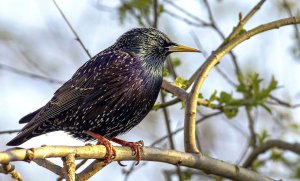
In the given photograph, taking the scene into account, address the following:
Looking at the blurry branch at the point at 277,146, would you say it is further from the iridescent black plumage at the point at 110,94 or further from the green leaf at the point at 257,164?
the iridescent black plumage at the point at 110,94

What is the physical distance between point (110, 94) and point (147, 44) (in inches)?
27.2

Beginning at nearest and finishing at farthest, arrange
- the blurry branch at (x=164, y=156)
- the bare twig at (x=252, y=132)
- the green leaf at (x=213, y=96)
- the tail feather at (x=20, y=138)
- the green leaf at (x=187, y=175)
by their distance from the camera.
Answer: the blurry branch at (x=164, y=156)
the tail feather at (x=20, y=138)
the green leaf at (x=213, y=96)
the green leaf at (x=187, y=175)
the bare twig at (x=252, y=132)

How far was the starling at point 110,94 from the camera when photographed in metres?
5.49

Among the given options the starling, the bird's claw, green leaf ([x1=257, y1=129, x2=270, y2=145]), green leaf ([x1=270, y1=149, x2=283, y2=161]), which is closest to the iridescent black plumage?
the starling

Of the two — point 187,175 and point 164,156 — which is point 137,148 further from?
point 187,175

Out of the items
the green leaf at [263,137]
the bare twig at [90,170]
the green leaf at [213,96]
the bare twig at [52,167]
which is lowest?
the bare twig at [52,167]

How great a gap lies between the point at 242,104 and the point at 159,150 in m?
1.77

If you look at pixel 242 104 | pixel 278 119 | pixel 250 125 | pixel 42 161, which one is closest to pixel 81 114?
pixel 42 161

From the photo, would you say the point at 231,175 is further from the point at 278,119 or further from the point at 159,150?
the point at 278,119

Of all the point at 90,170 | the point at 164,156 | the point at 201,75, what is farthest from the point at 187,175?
the point at 90,170

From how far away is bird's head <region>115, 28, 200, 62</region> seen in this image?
5930 mm

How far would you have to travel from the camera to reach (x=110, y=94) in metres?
5.52

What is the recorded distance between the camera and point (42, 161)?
4582 millimetres

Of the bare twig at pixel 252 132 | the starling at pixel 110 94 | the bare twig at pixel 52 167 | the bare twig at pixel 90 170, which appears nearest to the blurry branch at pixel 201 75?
the starling at pixel 110 94
